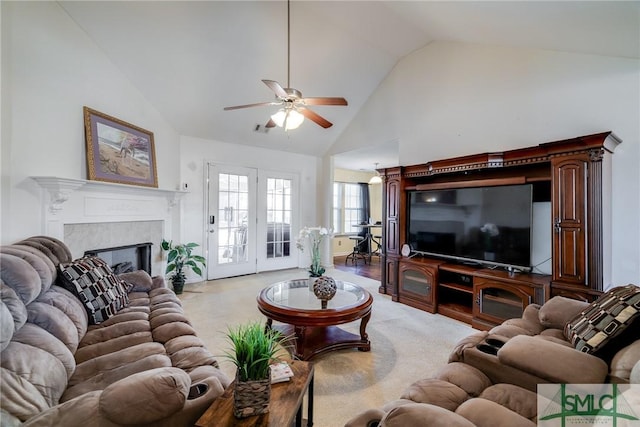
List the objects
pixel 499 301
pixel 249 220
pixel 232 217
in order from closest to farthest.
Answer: pixel 499 301 < pixel 232 217 < pixel 249 220

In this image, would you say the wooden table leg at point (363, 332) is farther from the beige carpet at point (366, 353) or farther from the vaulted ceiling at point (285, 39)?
the vaulted ceiling at point (285, 39)

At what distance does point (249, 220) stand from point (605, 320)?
4.91 metres

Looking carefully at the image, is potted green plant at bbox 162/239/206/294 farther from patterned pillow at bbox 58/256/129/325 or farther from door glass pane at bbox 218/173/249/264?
patterned pillow at bbox 58/256/129/325

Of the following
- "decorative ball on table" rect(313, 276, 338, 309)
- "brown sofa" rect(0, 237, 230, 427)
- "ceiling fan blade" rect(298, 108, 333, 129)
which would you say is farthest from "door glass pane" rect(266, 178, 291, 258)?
"brown sofa" rect(0, 237, 230, 427)

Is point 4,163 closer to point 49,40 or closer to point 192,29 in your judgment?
point 49,40

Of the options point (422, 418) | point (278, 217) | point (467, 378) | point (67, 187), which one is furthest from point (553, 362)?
point (278, 217)

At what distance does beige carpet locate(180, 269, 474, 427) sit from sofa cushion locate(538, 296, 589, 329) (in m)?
0.86

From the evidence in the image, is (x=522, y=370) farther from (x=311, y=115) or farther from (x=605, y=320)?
(x=311, y=115)

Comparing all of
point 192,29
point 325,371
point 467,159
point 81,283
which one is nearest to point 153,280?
point 81,283

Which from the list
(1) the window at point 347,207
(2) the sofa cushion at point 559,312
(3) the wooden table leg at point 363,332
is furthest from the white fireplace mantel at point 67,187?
(1) the window at point 347,207

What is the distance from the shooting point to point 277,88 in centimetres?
234

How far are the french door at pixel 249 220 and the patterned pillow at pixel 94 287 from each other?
2.69 meters

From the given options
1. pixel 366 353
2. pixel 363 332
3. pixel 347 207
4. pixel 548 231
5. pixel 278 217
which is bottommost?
pixel 366 353

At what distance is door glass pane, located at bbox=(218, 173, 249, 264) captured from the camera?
5.08 m
